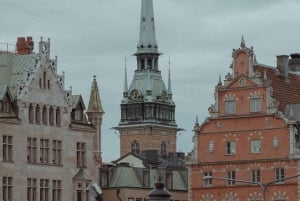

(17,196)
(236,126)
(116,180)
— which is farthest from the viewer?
(116,180)

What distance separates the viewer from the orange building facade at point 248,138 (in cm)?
9756

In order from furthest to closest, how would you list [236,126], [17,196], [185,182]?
1. [185,182]
2. [236,126]
3. [17,196]

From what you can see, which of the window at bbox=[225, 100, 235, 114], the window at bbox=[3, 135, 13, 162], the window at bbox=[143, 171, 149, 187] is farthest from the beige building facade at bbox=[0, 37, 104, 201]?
the window at bbox=[225, 100, 235, 114]

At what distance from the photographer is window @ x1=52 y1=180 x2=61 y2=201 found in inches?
3863

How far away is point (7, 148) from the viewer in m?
94.2

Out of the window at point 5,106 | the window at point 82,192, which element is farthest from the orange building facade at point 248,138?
the window at point 5,106

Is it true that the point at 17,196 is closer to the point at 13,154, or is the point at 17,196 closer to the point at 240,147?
the point at 13,154

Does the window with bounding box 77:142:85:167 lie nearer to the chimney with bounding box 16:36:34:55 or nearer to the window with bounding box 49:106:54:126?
the window with bounding box 49:106:54:126

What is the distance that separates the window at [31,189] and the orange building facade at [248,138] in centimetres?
1380

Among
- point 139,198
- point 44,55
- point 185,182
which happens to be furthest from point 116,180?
point 44,55

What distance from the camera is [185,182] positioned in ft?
385

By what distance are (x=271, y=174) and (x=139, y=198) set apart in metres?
16.2

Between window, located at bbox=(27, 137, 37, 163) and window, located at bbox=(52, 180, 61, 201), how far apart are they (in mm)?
2943

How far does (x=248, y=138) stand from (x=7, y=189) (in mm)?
20408
